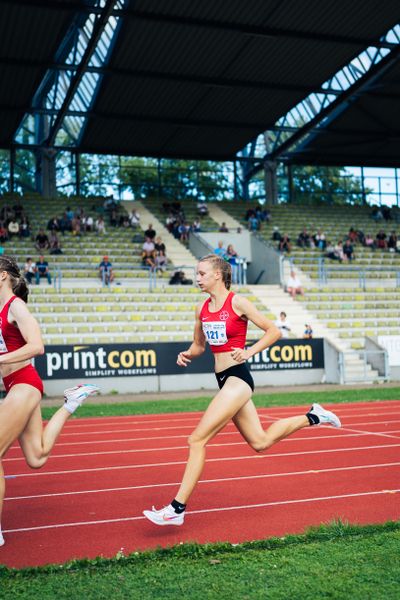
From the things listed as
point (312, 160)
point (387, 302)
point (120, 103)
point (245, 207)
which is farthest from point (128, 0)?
point (312, 160)

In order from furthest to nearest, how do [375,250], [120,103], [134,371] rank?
[375,250] < [120,103] < [134,371]

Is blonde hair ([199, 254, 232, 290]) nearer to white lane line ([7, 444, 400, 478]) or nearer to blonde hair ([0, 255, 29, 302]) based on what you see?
blonde hair ([0, 255, 29, 302])

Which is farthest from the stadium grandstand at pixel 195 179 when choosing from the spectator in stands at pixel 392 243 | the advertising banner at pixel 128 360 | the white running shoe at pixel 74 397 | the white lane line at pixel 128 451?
the white running shoe at pixel 74 397

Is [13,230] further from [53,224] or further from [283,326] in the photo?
[283,326]

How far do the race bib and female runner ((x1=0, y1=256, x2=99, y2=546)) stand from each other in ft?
4.62

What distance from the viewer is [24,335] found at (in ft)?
18.7

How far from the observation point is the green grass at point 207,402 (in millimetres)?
17375

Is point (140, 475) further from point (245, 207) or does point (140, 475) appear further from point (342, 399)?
point (245, 207)

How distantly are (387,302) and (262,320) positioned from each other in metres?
26.2

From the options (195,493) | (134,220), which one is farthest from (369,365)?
(195,493)

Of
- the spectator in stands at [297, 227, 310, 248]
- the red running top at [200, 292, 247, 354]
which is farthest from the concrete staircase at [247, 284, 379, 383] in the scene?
the red running top at [200, 292, 247, 354]

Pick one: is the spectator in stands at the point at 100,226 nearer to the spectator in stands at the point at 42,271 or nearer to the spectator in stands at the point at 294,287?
the spectator in stands at the point at 42,271

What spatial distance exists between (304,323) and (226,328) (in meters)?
22.9

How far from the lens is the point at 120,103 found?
34500 millimetres
